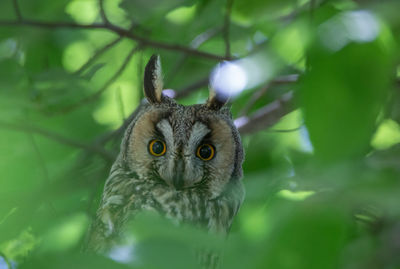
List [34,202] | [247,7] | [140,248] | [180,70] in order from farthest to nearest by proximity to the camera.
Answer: [180,70] < [34,202] < [247,7] < [140,248]

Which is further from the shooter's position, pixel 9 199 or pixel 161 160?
pixel 161 160

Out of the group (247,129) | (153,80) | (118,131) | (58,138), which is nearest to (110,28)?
(153,80)

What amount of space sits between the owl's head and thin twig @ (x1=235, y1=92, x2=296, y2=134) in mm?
338

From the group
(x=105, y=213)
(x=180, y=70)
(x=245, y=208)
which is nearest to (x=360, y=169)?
(x=245, y=208)

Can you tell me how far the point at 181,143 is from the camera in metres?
1.87

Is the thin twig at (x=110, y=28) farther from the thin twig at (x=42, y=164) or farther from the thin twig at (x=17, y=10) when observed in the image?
the thin twig at (x=42, y=164)

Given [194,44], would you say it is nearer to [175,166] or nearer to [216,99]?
[216,99]

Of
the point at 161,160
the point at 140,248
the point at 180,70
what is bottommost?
the point at 140,248

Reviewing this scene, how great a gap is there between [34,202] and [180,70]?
5.47 feet

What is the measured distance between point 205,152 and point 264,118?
0.52 metres

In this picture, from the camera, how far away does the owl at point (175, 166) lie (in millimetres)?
1867

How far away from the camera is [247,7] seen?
100cm

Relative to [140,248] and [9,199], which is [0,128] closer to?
[9,199]

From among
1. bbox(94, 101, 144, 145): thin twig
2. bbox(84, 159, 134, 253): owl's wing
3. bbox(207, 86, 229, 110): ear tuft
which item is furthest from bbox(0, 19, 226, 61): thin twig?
bbox(84, 159, 134, 253): owl's wing
